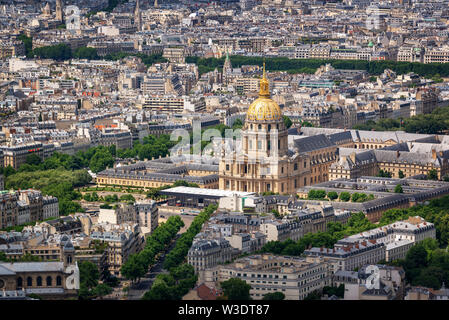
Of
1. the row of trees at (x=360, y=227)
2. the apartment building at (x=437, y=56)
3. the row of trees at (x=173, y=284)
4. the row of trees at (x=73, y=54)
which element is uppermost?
the row of trees at (x=173, y=284)

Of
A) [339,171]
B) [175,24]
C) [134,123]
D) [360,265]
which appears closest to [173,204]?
[339,171]

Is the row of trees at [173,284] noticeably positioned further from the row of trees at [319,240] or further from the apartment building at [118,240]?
the row of trees at [319,240]

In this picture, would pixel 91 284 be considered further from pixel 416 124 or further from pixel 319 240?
pixel 416 124

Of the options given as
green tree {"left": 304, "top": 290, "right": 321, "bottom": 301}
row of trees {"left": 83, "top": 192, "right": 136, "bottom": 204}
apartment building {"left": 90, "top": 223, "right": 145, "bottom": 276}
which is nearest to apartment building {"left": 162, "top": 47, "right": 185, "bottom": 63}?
row of trees {"left": 83, "top": 192, "right": 136, "bottom": 204}

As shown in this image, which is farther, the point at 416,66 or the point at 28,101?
the point at 416,66

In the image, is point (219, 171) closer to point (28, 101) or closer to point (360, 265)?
point (360, 265)

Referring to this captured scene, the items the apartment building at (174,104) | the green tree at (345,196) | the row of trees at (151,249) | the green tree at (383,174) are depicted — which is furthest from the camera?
the apartment building at (174,104)

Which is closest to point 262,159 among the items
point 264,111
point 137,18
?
point 264,111

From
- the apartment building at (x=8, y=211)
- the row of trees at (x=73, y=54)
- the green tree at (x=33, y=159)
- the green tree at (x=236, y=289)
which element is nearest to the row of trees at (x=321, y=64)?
the row of trees at (x=73, y=54)
